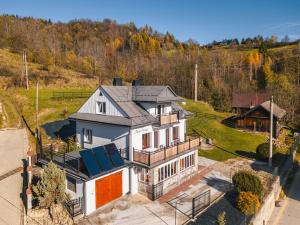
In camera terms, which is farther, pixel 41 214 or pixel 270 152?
pixel 270 152

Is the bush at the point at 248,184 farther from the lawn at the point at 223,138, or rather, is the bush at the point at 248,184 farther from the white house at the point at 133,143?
the lawn at the point at 223,138

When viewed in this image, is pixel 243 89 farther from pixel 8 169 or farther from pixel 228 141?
pixel 8 169

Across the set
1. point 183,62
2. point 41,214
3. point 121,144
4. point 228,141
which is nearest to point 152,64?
point 183,62

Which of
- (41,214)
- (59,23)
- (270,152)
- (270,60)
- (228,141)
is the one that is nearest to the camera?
(41,214)

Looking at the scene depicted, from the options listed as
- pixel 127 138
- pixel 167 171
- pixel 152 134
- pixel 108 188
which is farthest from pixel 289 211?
pixel 108 188

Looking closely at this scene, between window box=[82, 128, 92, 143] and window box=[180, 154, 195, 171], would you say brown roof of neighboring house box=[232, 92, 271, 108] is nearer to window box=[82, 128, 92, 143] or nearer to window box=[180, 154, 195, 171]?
window box=[180, 154, 195, 171]

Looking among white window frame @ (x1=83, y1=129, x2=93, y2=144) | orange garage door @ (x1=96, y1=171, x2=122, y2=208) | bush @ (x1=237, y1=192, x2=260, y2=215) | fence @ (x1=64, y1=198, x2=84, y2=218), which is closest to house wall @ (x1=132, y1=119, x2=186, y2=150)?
orange garage door @ (x1=96, y1=171, x2=122, y2=208)

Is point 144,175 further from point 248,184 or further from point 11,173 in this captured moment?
point 11,173
